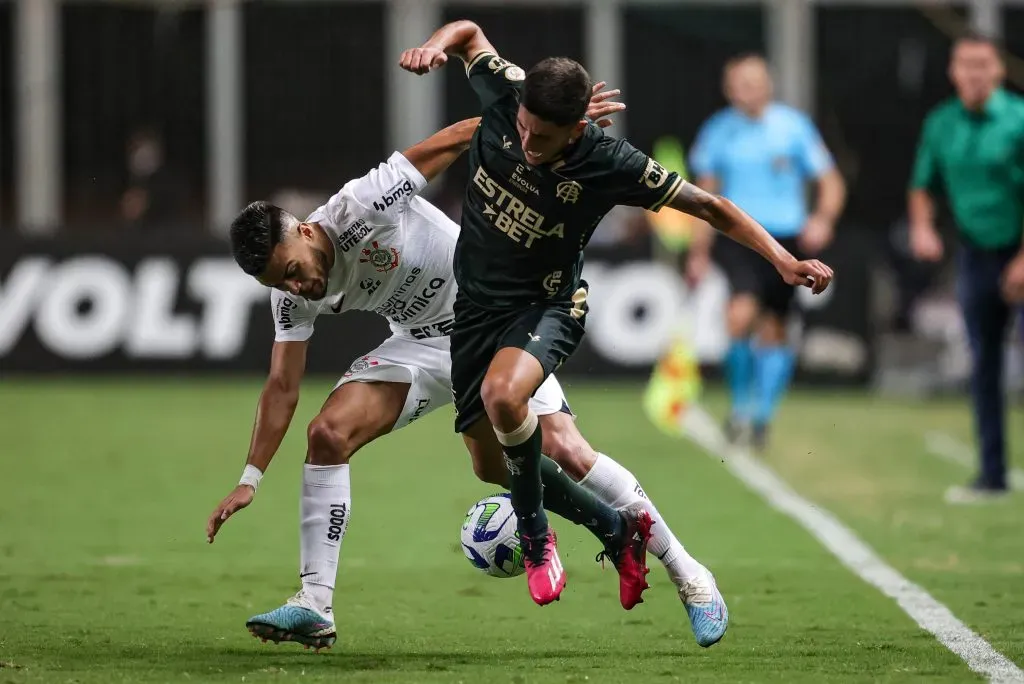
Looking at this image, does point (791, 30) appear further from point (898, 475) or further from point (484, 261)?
point (484, 261)

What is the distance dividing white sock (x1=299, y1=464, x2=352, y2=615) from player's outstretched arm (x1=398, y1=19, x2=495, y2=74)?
4.76 feet

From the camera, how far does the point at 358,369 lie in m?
6.95

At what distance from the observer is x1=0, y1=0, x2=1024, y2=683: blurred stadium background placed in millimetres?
6977

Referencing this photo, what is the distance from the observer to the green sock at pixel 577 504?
643 centimetres

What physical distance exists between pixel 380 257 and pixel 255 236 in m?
0.73

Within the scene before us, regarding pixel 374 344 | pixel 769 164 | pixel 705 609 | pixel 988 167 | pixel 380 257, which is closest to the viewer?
pixel 705 609

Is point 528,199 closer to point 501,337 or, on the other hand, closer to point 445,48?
point 501,337

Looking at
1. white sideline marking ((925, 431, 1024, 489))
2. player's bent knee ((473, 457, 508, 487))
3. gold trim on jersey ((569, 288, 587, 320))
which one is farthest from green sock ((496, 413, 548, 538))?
white sideline marking ((925, 431, 1024, 489))

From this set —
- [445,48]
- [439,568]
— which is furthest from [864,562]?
[445,48]

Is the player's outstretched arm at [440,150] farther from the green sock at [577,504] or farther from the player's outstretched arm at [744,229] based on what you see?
the green sock at [577,504]

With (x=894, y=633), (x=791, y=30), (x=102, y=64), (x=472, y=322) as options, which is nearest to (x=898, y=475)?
(x=894, y=633)

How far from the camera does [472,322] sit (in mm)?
6598

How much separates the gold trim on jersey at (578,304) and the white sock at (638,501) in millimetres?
543

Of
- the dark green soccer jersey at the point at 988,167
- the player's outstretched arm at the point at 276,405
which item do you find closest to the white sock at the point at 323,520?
the player's outstretched arm at the point at 276,405
